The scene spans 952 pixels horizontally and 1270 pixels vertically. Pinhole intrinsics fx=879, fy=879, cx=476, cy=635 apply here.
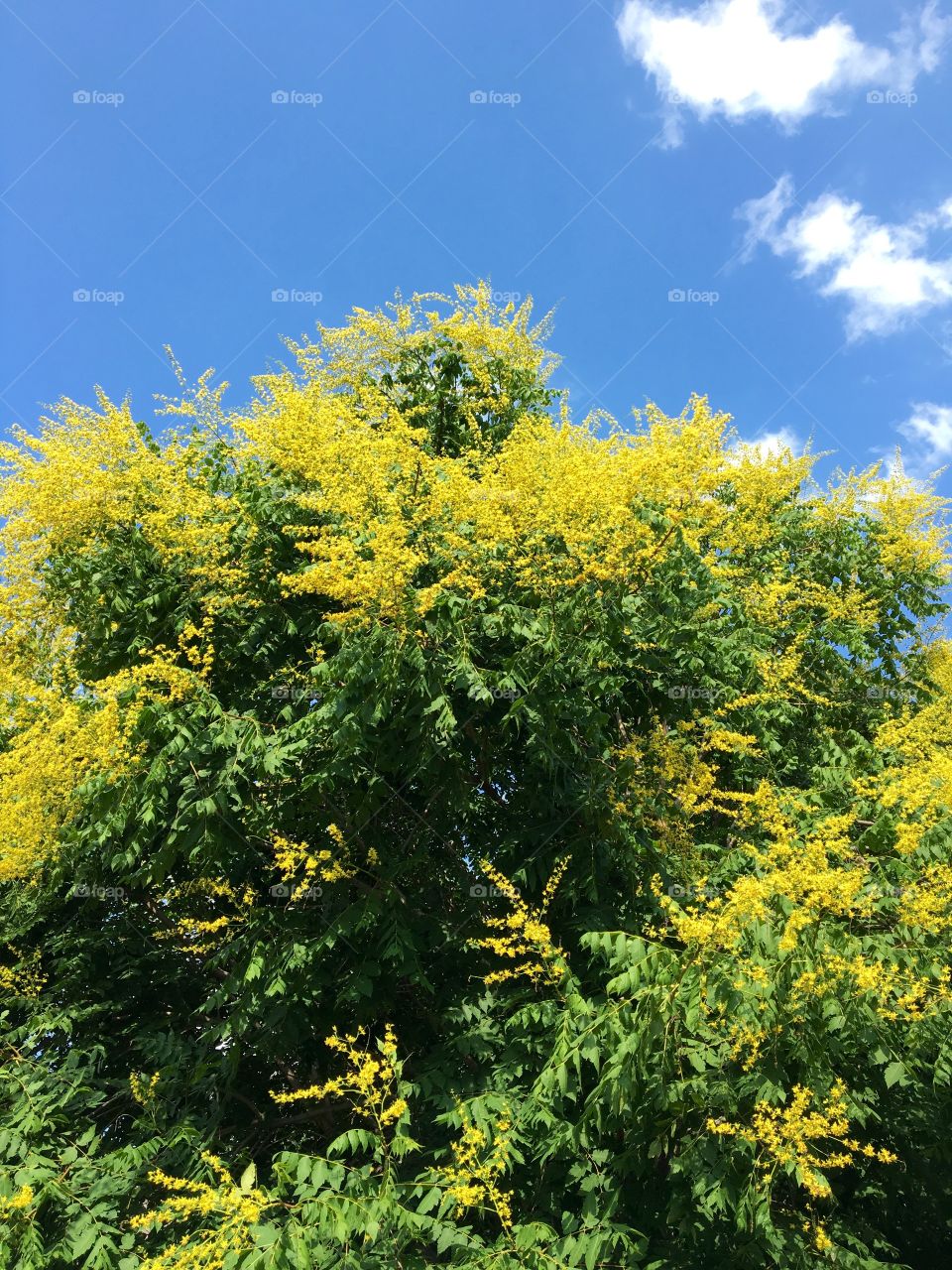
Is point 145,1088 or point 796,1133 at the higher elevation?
point 796,1133

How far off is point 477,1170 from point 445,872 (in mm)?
1961

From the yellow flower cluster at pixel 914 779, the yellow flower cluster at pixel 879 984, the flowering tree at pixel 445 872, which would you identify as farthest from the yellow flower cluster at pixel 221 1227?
the yellow flower cluster at pixel 914 779

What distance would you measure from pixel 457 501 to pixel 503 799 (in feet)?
5.84

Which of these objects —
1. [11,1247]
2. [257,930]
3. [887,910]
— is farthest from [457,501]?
[11,1247]

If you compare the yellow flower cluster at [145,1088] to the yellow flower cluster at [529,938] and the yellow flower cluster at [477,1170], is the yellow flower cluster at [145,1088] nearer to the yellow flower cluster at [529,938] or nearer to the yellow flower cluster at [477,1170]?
the yellow flower cluster at [477,1170]

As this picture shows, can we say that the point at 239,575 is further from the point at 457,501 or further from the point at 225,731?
the point at 457,501

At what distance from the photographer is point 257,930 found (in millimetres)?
4465

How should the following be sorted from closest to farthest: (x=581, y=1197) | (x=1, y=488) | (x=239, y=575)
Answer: (x=581, y=1197) < (x=239, y=575) < (x=1, y=488)

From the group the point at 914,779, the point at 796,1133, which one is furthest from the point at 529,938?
the point at 914,779

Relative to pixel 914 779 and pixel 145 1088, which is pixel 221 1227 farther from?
pixel 914 779

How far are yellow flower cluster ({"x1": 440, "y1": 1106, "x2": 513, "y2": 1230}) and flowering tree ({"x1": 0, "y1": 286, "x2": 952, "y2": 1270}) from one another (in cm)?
3

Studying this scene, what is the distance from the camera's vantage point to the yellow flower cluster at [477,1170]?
10.2 ft

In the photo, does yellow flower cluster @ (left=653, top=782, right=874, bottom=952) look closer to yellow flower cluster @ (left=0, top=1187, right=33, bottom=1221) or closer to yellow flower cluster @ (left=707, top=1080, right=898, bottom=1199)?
yellow flower cluster @ (left=707, top=1080, right=898, bottom=1199)

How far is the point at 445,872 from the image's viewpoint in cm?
504
